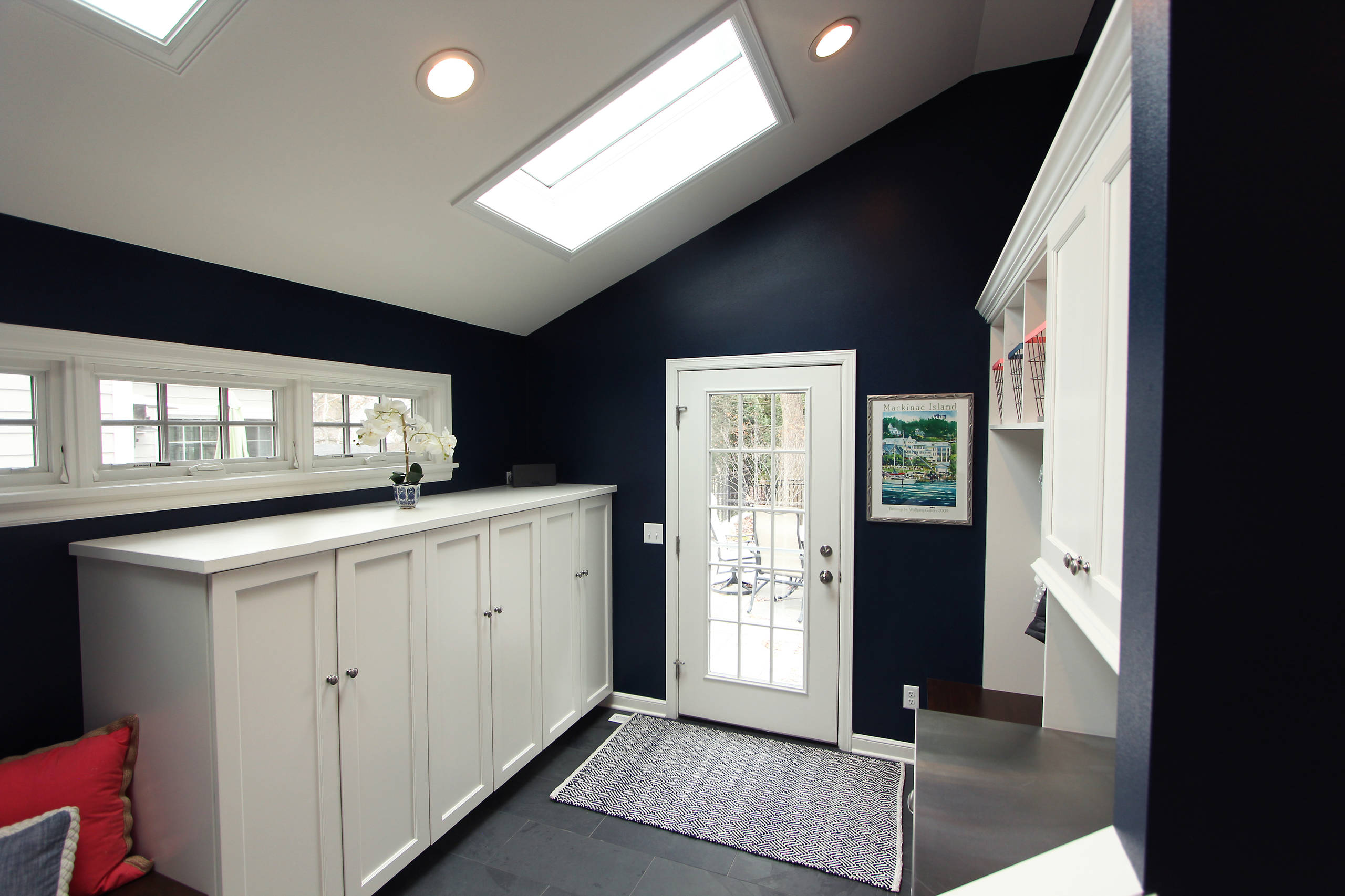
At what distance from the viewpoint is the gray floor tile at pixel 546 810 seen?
7.61ft

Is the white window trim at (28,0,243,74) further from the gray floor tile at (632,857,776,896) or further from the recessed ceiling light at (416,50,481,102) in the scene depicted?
the gray floor tile at (632,857,776,896)

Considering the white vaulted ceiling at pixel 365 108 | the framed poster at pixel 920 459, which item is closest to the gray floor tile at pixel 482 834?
the framed poster at pixel 920 459

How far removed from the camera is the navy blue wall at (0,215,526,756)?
59.3 inches

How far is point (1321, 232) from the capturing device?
38cm

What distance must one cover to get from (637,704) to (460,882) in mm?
1378

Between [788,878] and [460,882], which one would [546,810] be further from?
[788,878]

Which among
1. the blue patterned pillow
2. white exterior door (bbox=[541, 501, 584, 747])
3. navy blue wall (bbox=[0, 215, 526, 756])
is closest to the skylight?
navy blue wall (bbox=[0, 215, 526, 756])

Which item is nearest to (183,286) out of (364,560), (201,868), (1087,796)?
(364,560)

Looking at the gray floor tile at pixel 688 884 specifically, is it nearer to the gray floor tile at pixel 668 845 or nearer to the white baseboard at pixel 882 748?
the gray floor tile at pixel 668 845

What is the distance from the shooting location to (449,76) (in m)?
1.63

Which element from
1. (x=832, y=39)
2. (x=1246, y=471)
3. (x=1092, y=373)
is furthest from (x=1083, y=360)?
(x=832, y=39)

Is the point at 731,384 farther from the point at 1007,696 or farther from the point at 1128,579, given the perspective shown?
the point at 1128,579

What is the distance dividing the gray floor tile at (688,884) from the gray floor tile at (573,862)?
0.04 m

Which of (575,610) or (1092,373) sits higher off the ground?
(1092,373)
